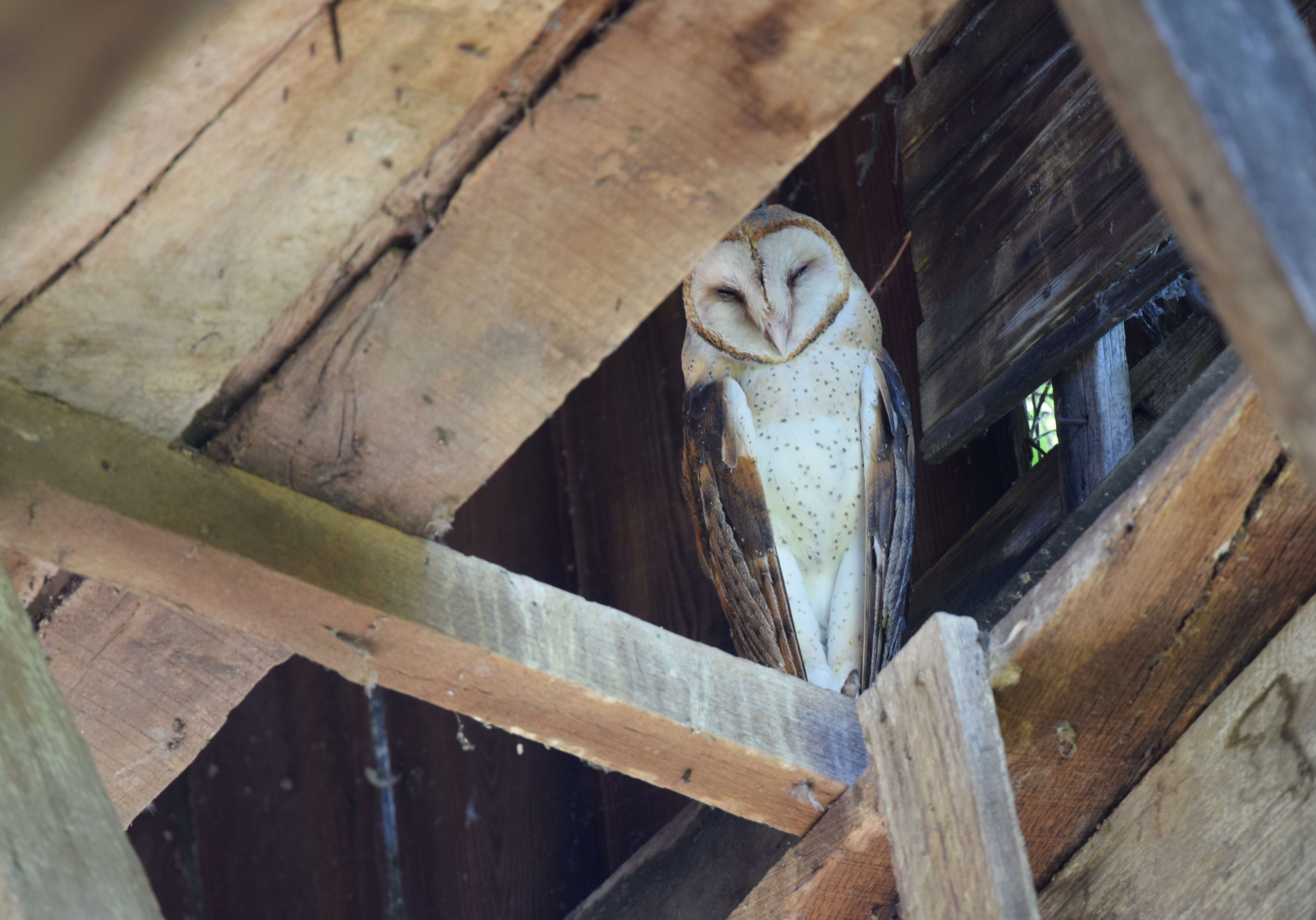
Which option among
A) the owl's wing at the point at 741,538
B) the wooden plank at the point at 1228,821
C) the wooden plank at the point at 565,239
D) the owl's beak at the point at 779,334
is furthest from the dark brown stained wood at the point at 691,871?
the owl's beak at the point at 779,334

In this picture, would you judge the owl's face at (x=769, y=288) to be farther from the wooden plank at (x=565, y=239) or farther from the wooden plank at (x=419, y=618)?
the wooden plank at (x=565, y=239)

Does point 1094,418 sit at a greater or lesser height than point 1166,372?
lesser

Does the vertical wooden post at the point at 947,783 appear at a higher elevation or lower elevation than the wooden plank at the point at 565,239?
lower

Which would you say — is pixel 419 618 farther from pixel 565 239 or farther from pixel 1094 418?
pixel 1094 418

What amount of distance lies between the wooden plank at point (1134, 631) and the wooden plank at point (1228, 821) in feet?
0.06

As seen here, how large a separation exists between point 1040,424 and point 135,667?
1.63 meters

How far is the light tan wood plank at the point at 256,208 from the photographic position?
3.08 feet

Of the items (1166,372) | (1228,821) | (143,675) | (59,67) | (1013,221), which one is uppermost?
(1013,221)

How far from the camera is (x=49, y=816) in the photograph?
84cm

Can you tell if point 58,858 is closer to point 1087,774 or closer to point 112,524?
point 112,524

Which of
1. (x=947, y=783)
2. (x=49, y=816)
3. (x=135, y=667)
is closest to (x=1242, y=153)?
(x=947, y=783)

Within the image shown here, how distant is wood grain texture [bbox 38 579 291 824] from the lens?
50.9 inches

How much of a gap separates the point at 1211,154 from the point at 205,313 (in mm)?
771

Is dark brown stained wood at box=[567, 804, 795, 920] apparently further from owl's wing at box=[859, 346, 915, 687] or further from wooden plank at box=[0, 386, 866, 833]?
owl's wing at box=[859, 346, 915, 687]
